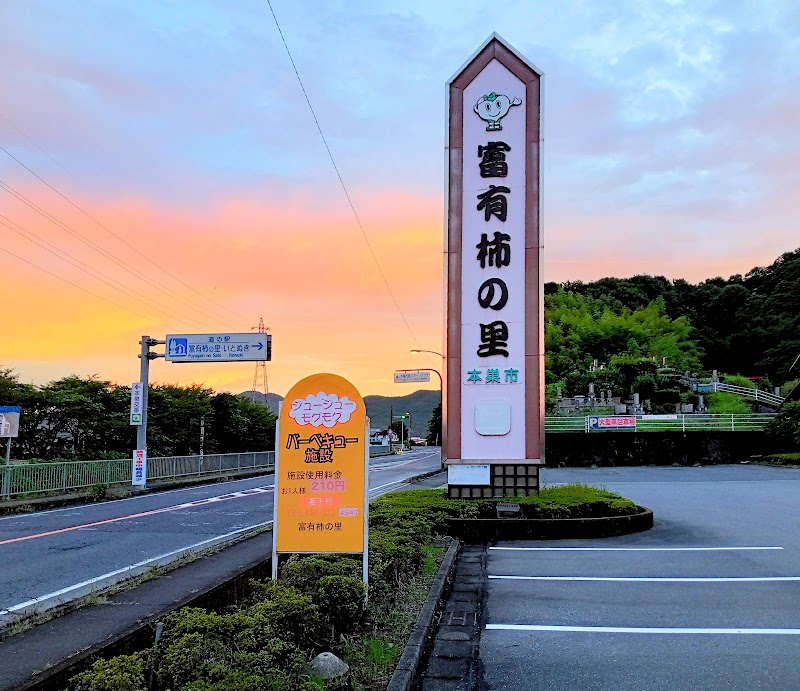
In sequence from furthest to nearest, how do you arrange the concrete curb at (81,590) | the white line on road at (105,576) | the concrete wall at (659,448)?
1. the concrete wall at (659,448)
2. the white line on road at (105,576)
3. the concrete curb at (81,590)

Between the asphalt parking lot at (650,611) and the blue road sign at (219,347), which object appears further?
the blue road sign at (219,347)

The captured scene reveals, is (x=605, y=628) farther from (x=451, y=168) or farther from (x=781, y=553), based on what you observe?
(x=451, y=168)

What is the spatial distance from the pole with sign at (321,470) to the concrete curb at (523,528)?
506cm

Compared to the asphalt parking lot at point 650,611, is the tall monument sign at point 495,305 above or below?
above

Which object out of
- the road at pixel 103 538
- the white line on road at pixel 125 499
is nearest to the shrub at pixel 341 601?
the road at pixel 103 538

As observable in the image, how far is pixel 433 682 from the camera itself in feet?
15.0

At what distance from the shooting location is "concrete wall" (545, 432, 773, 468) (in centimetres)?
3900

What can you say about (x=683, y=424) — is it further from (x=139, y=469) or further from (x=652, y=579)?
(x=652, y=579)

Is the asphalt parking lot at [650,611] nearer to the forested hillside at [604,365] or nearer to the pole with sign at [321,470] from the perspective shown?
the pole with sign at [321,470]

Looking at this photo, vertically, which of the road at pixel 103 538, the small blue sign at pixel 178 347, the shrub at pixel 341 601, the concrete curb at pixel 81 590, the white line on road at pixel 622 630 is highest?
the small blue sign at pixel 178 347

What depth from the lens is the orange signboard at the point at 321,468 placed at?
6105 millimetres

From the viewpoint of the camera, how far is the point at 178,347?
1106 inches

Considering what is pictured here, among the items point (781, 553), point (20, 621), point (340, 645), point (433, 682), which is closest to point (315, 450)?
point (340, 645)

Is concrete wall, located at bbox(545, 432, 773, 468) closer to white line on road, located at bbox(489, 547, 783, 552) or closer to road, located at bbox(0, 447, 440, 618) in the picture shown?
road, located at bbox(0, 447, 440, 618)
